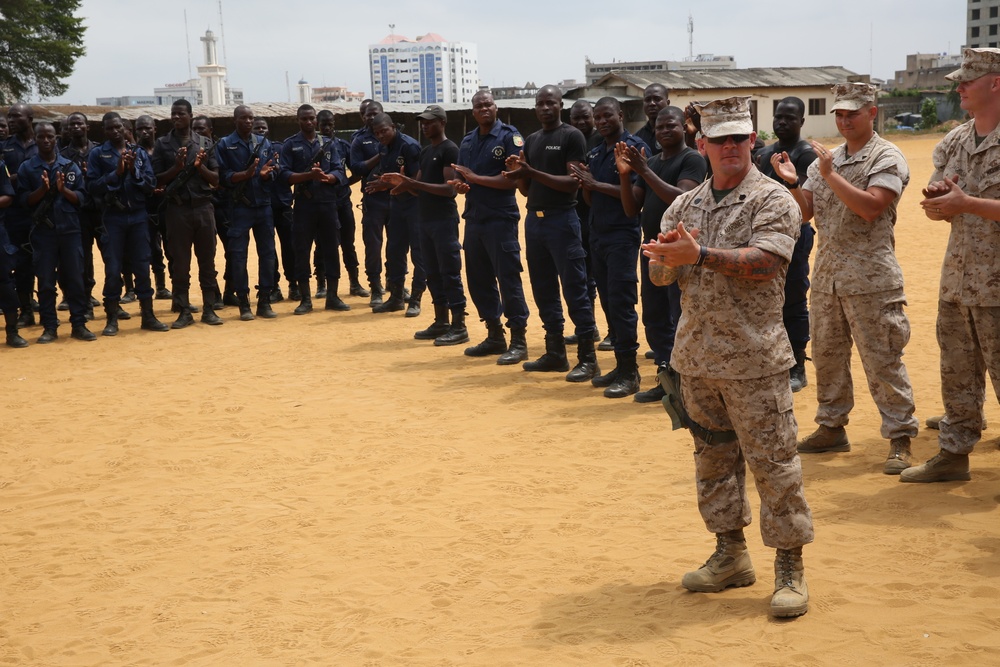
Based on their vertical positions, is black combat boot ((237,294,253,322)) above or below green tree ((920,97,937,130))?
below

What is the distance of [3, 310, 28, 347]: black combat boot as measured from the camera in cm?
1148

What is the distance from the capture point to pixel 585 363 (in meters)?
9.11

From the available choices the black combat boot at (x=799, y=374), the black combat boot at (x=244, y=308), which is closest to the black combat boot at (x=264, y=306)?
the black combat boot at (x=244, y=308)

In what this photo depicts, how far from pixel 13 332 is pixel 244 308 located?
2577 mm

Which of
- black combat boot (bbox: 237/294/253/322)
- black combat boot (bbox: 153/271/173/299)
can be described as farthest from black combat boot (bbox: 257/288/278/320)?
black combat boot (bbox: 153/271/173/299)

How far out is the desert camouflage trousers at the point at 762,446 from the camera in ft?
14.4

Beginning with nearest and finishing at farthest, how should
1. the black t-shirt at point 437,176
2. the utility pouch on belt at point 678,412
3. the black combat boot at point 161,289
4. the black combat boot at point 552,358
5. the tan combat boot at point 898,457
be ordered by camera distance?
the utility pouch on belt at point 678,412 → the tan combat boot at point 898,457 → the black combat boot at point 552,358 → the black t-shirt at point 437,176 → the black combat boot at point 161,289

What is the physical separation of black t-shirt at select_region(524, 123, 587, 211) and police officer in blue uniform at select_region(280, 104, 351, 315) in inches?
174

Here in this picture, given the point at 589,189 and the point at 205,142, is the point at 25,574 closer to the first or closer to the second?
the point at 589,189

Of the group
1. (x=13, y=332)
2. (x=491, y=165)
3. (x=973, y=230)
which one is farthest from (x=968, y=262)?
(x=13, y=332)

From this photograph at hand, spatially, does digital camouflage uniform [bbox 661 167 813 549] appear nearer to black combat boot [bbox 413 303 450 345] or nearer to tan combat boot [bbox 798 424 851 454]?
tan combat boot [bbox 798 424 851 454]

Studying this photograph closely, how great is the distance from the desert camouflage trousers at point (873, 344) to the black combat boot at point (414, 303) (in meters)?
6.70

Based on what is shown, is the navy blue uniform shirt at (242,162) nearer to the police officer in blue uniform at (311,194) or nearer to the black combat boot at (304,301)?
the police officer in blue uniform at (311,194)

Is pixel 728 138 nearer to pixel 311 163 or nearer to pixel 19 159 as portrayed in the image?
pixel 311 163
